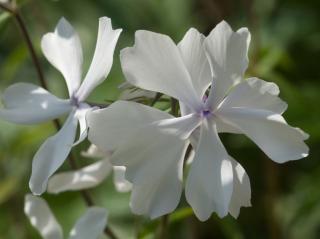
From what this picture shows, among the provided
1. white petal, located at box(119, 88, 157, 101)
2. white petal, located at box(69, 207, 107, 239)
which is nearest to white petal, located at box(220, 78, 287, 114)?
white petal, located at box(119, 88, 157, 101)

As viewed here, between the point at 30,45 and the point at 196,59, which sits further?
the point at 30,45

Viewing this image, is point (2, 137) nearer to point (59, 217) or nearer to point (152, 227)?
point (59, 217)

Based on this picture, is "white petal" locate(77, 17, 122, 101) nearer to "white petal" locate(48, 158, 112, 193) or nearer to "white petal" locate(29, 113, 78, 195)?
"white petal" locate(29, 113, 78, 195)

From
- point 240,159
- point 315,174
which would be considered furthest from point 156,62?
point 240,159

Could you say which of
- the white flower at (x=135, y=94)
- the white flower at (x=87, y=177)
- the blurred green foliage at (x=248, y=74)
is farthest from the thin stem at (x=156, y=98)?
the blurred green foliage at (x=248, y=74)

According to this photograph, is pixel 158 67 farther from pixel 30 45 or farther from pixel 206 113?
pixel 30 45

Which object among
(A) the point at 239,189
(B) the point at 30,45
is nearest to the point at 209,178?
(A) the point at 239,189

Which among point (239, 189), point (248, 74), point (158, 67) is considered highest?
point (158, 67)
